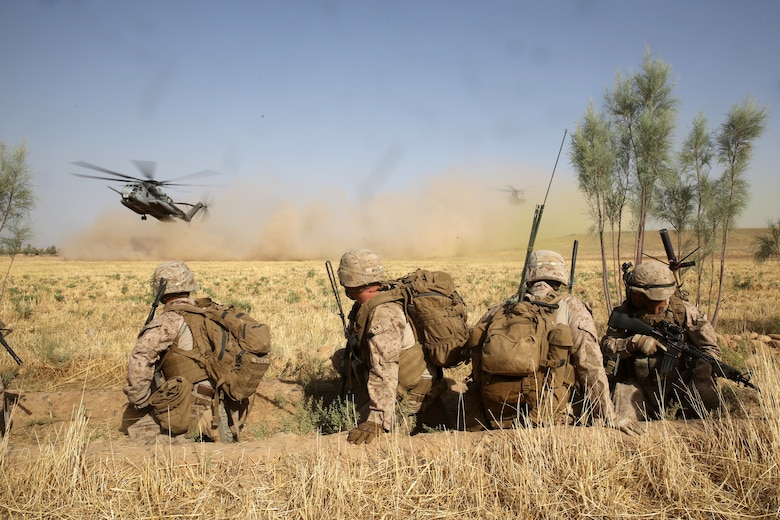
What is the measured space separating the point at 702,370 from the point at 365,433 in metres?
3.40

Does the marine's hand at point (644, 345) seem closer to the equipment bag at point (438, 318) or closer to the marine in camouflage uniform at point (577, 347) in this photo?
the marine in camouflage uniform at point (577, 347)

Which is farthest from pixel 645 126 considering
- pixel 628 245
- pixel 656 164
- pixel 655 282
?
pixel 628 245

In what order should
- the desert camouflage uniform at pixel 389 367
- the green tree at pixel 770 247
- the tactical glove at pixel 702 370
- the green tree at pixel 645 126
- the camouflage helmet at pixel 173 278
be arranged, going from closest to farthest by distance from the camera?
the desert camouflage uniform at pixel 389 367 < the tactical glove at pixel 702 370 < the camouflage helmet at pixel 173 278 < the green tree at pixel 645 126 < the green tree at pixel 770 247

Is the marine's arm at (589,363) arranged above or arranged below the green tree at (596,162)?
below

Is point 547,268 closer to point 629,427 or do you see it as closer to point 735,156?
point 629,427

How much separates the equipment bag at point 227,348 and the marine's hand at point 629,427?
3302 mm

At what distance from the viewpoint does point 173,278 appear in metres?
5.27

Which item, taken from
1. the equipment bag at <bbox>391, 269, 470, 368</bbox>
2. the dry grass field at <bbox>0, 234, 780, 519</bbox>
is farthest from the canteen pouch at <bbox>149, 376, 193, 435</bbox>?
the equipment bag at <bbox>391, 269, 470, 368</bbox>

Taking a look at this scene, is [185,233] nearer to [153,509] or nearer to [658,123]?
[658,123]

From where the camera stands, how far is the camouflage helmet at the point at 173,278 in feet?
17.2

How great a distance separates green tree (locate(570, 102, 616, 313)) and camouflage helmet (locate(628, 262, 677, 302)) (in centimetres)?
691

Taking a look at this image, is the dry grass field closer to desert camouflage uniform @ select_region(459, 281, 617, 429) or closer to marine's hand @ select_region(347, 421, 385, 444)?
marine's hand @ select_region(347, 421, 385, 444)

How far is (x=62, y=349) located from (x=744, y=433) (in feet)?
29.9

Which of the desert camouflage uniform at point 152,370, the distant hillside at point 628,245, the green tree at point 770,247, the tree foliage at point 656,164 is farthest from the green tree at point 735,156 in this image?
the distant hillside at point 628,245
